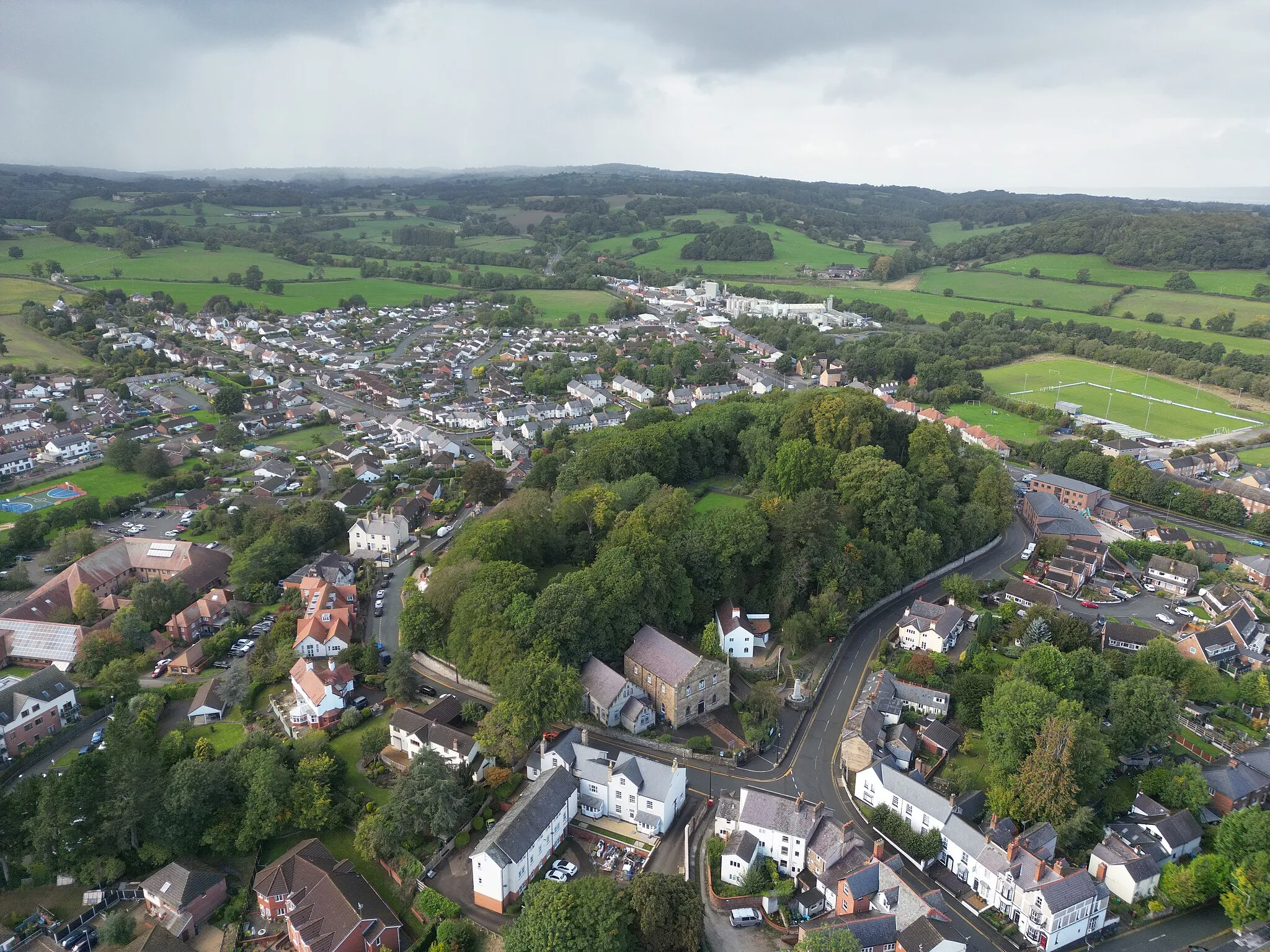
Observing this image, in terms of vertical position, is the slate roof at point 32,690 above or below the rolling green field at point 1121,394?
below

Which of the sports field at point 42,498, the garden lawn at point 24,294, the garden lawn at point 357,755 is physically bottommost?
the sports field at point 42,498

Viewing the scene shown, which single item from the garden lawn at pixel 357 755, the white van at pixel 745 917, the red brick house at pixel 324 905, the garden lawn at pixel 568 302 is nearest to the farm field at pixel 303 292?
the garden lawn at pixel 568 302

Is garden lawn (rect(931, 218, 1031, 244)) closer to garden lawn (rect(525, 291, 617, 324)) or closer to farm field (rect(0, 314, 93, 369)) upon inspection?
garden lawn (rect(525, 291, 617, 324))

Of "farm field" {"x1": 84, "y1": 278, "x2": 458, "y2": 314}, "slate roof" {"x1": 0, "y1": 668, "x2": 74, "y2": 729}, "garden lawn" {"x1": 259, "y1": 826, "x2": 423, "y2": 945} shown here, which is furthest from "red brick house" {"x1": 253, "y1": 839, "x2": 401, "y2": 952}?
"farm field" {"x1": 84, "y1": 278, "x2": 458, "y2": 314}

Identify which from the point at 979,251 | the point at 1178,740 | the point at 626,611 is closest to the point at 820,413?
the point at 626,611

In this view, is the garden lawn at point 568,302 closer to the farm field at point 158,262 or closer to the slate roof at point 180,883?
the farm field at point 158,262

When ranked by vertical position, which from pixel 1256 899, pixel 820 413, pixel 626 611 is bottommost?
pixel 1256 899

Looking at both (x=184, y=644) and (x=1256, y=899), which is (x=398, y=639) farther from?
(x=1256, y=899)
